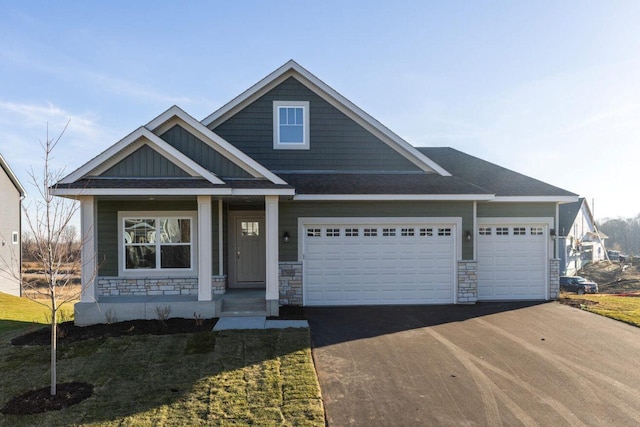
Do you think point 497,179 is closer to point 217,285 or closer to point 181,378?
point 217,285

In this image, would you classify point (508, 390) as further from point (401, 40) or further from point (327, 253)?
point (401, 40)

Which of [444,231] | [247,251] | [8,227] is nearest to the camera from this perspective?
[444,231]

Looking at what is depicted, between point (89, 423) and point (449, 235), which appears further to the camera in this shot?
point (449, 235)

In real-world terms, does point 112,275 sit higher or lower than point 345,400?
higher

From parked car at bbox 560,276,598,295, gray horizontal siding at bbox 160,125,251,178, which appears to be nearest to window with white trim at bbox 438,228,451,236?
gray horizontal siding at bbox 160,125,251,178

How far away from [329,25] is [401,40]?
239 centimetres

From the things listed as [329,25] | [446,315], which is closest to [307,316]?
[446,315]

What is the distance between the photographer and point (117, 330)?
318 inches

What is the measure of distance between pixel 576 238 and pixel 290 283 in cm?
2745

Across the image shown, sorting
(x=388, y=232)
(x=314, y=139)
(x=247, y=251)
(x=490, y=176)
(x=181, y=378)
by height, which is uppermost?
(x=314, y=139)

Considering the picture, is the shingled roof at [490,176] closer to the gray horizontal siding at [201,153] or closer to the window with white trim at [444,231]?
the window with white trim at [444,231]

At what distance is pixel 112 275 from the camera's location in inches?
377

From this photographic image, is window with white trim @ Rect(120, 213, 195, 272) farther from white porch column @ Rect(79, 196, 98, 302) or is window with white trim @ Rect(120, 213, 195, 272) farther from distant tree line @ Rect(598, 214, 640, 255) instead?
distant tree line @ Rect(598, 214, 640, 255)

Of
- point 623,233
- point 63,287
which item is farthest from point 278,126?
point 623,233
